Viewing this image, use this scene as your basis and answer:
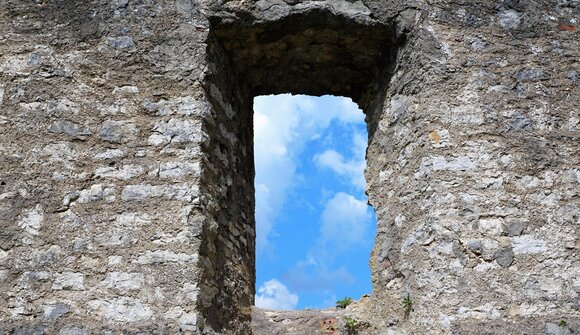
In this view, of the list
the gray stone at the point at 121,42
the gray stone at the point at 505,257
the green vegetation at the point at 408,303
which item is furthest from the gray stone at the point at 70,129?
the gray stone at the point at 505,257

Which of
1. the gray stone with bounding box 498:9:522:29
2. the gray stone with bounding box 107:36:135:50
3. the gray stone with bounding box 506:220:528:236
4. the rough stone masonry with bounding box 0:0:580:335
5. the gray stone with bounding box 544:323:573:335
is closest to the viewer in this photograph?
the gray stone with bounding box 544:323:573:335

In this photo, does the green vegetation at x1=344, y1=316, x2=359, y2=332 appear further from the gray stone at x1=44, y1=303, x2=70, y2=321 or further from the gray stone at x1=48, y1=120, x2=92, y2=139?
the gray stone at x1=48, y1=120, x2=92, y2=139

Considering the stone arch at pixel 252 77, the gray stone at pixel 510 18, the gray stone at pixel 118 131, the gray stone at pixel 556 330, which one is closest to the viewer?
the gray stone at pixel 556 330

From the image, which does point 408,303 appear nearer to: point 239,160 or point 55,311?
point 239,160

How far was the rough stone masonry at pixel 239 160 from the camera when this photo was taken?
12.7ft


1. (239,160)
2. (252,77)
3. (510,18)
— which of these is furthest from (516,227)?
(252,77)

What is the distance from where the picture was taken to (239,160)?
491cm

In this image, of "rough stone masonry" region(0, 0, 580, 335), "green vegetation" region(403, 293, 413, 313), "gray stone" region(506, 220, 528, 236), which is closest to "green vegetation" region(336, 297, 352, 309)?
"rough stone masonry" region(0, 0, 580, 335)

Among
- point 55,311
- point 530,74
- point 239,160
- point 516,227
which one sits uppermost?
point 530,74

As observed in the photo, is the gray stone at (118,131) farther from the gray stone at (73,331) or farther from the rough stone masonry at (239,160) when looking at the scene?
the gray stone at (73,331)

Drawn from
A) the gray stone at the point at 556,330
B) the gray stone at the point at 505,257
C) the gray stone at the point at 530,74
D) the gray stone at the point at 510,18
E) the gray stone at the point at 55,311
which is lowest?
the gray stone at the point at 556,330

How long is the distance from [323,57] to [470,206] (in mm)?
1630

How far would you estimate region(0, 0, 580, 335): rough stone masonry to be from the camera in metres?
3.88

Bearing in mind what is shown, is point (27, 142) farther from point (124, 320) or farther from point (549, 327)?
point (549, 327)
